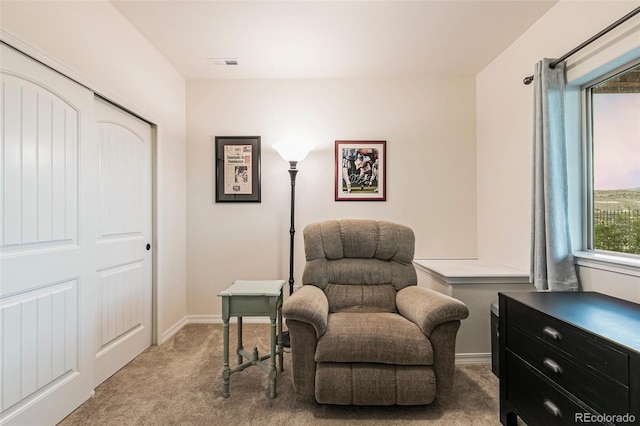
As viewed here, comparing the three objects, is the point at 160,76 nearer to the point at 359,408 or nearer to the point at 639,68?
the point at 359,408

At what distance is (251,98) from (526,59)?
2501 millimetres

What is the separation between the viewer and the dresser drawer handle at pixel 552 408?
3.94 feet

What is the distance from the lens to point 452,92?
10.0ft

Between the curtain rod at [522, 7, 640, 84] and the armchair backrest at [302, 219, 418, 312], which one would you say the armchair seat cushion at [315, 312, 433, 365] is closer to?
the armchair backrest at [302, 219, 418, 312]

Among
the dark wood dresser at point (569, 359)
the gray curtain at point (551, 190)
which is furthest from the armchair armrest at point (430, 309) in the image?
the gray curtain at point (551, 190)

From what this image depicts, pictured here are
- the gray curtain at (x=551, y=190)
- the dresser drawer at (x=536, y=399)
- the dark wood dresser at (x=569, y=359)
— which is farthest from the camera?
the gray curtain at (x=551, y=190)

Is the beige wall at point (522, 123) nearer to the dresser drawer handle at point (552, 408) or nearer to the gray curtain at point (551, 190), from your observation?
the gray curtain at point (551, 190)

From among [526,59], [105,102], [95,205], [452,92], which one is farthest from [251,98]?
[526,59]

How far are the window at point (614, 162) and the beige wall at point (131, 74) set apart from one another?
126 inches

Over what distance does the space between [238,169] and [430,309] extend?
2292mm

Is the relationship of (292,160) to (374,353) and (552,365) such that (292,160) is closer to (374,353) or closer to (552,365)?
(374,353)

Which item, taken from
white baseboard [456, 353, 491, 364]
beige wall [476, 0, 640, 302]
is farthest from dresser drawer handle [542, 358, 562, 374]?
white baseboard [456, 353, 491, 364]

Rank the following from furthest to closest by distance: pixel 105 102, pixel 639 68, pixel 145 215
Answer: pixel 145 215
pixel 105 102
pixel 639 68

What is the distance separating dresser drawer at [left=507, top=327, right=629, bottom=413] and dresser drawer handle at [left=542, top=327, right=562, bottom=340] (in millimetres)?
54
